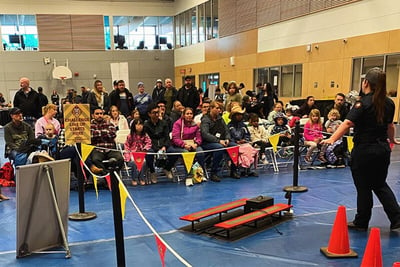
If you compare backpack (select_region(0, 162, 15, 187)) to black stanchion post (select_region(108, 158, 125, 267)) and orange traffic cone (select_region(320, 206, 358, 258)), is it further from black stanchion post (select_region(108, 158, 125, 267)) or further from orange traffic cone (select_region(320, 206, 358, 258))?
orange traffic cone (select_region(320, 206, 358, 258))

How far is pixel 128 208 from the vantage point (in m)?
4.58

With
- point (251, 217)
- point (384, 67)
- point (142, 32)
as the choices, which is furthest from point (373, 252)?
point (142, 32)

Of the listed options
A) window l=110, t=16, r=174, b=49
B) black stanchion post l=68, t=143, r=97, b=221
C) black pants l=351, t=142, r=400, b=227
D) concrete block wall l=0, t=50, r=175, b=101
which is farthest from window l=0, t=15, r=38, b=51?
black pants l=351, t=142, r=400, b=227

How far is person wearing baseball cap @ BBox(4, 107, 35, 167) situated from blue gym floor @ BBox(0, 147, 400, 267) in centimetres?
55

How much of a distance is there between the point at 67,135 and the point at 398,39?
29.4 ft

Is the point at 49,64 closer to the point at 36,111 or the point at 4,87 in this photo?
the point at 4,87

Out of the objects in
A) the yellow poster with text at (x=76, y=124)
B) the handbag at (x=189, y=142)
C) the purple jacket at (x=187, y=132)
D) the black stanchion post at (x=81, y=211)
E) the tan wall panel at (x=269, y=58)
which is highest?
the tan wall panel at (x=269, y=58)

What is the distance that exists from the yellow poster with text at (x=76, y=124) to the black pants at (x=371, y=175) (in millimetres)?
2981

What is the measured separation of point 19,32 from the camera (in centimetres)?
1945

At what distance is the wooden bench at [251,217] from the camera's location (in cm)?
355

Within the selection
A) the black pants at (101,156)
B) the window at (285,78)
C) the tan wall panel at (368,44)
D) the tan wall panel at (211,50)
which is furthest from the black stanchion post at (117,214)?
the tan wall panel at (211,50)

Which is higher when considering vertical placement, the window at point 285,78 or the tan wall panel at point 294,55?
the tan wall panel at point 294,55

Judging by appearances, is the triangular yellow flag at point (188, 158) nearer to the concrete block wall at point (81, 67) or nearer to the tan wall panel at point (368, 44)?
the tan wall panel at point (368, 44)

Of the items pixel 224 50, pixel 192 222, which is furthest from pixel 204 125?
pixel 224 50
